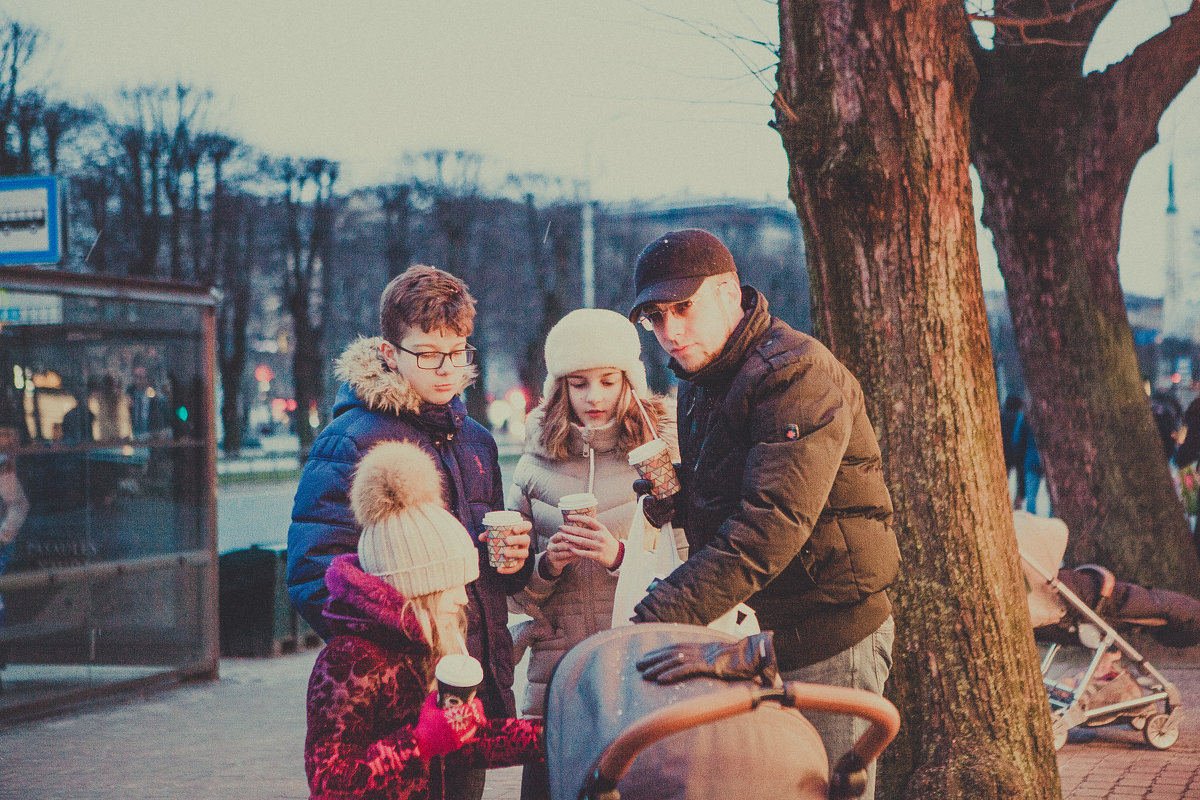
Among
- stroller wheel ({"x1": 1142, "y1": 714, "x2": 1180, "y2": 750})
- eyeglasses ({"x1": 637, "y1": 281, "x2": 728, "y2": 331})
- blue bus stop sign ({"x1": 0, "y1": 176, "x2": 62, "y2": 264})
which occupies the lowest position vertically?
stroller wheel ({"x1": 1142, "y1": 714, "x2": 1180, "y2": 750})

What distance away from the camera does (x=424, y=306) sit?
336cm

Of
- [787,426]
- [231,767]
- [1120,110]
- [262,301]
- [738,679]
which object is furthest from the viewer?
[262,301]

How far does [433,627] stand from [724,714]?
114 cm

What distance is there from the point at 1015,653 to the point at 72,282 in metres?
6.07

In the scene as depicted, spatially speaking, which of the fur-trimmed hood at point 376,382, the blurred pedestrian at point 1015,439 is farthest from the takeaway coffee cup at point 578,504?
the blurred pedestrian at point 1015,439

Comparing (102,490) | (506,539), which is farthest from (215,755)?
(506,539)

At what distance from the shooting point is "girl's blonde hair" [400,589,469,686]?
Answer: 286cm

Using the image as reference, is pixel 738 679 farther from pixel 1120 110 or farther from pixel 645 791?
pixel 1120 110

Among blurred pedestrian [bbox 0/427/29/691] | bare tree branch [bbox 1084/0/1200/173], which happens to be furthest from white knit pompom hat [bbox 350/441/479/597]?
bare tree branch [bbox 1084/0/1200/173]

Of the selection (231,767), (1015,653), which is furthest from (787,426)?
(231,767)

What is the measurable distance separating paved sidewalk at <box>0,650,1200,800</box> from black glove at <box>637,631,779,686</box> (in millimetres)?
3757

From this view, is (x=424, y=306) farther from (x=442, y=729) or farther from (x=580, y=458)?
(x=442, y=729)

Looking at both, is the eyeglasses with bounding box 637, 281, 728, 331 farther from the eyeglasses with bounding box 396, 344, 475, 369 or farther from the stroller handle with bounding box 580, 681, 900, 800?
Result: the stroller handle with bounding box 580, 681, 900, 800

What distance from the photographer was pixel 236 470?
3912 cm
